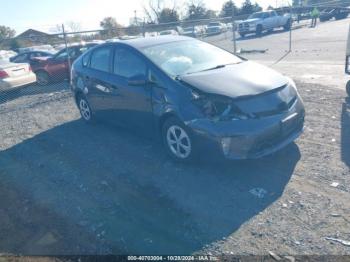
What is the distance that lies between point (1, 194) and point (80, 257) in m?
2.11

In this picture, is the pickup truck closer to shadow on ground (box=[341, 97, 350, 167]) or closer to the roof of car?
shadow on ground (box=[341, 97, 350, 167])

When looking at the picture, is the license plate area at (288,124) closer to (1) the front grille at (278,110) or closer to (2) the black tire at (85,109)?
(1) the front grille at (278,110)

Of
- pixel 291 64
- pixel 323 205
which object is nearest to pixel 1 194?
pixel 323 205

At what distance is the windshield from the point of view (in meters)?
5.00

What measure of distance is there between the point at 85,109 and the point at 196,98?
357cm

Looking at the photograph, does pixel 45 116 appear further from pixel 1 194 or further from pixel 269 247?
pixel 269 247

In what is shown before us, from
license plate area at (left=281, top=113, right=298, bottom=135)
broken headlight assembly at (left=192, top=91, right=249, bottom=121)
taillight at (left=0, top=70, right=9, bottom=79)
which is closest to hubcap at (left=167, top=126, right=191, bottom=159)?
broken headlight assembly at (left=192, top=91, right=249, bottom=121)

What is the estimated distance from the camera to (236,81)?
14.9ft

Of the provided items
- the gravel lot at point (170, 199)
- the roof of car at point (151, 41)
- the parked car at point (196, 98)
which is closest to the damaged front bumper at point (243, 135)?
the parked car at point (196, 98)

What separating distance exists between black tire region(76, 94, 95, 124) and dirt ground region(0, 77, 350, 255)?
0.97 m

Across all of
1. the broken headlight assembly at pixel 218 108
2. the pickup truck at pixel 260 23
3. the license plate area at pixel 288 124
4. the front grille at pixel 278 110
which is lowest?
the license plate area at pixel 288 124

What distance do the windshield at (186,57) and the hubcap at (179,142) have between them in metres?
0.82

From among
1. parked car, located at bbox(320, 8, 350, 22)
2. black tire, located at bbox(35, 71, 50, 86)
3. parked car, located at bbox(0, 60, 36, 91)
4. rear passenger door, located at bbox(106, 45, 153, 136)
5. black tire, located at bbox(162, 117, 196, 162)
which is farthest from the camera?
parked car, located at bbox(320, 8, 350, 22)

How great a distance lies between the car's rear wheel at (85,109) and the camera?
704cm
